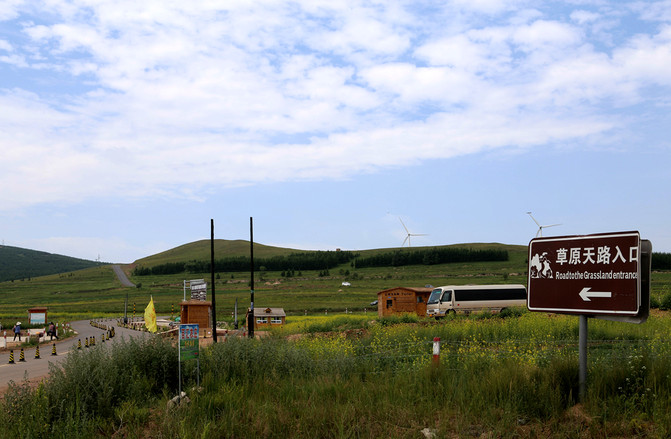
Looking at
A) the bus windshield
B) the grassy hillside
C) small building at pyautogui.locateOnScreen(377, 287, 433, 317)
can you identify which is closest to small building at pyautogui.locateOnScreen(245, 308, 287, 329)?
small building at pyautogui.locateOnScreen(377, 287, 433, 317)

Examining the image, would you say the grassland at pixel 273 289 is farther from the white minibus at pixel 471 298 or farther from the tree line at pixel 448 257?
the white minibus at pixel 471 298

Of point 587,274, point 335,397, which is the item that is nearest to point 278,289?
point 335,397

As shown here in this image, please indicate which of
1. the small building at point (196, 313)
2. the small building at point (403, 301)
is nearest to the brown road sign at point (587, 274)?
the small building at point (403, 301)

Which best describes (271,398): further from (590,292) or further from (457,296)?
(457,296)

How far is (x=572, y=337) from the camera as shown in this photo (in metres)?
16.7

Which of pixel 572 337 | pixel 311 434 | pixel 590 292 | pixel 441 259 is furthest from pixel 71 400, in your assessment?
pixel 441 259

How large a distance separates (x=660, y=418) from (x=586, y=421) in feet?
3.12

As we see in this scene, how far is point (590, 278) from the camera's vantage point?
8711 millimetres

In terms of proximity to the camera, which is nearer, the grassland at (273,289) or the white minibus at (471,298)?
the white minibus at (471,298)

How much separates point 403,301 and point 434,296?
262 cm

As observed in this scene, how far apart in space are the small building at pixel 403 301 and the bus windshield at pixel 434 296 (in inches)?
34.6

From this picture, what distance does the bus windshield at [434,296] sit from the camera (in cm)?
4319

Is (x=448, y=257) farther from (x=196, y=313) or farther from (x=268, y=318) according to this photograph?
(x=196, y=313)

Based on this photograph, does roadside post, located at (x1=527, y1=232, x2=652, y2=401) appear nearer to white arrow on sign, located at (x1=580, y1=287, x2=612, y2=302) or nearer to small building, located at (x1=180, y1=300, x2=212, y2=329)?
white arrow on sign, located at (x1=580, y1=287, x2=612, y2=302)
